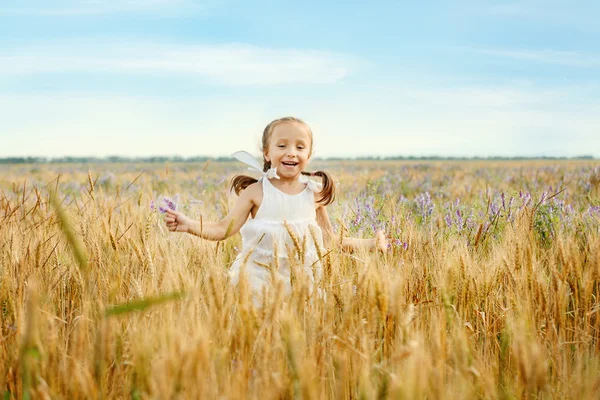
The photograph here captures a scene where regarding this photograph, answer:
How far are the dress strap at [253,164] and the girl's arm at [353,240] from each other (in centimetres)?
43

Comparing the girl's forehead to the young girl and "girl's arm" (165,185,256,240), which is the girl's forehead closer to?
the young girl

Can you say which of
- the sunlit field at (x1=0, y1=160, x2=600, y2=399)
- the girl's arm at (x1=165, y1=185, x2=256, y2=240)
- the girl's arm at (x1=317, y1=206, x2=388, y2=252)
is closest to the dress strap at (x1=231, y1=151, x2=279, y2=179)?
the girl's arm at (x1=165, y1=185, x2=256, y2=240)

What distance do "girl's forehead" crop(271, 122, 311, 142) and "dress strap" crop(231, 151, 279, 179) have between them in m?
0.19

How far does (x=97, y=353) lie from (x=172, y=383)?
219 mm

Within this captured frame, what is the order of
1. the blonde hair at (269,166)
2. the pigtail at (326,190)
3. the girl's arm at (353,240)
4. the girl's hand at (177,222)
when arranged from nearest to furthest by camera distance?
the girl's hand at (177,222)
the girl's arm at (353,240)
the blonde hair at (269,166)
the pigtail at (326,190)

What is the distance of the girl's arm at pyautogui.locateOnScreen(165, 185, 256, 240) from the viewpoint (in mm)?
2717

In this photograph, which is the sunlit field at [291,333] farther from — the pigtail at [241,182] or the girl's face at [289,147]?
the girl's face at [289,147]

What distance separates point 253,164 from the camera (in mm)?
3244

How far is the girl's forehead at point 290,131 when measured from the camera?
2990 millimetres

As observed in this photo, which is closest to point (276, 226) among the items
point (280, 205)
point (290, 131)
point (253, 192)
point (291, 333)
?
point (280, 205)

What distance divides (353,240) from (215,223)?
2.59 ft

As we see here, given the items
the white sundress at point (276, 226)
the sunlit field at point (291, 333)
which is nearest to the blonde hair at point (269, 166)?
the white sundress at point (276, 226)

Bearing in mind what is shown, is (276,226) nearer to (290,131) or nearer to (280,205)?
(280,205)

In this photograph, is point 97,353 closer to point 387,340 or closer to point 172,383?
point 172,383
